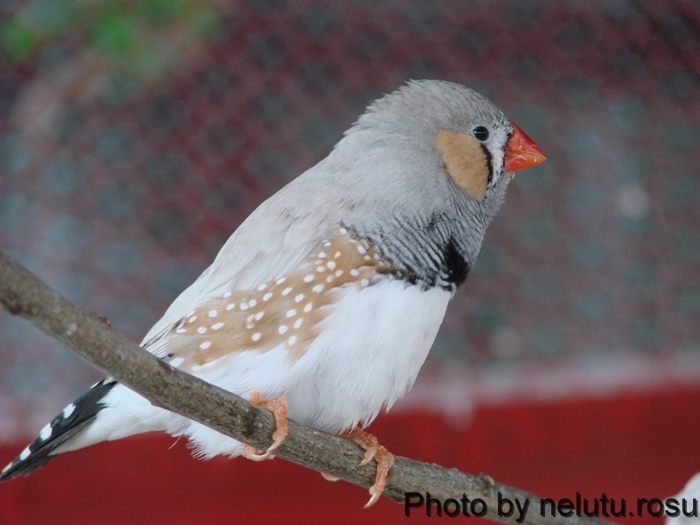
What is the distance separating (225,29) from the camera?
9.32ft

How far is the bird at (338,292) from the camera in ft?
4.88

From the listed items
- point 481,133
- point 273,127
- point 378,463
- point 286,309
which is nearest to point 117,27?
point 273,127

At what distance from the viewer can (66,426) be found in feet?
5.20

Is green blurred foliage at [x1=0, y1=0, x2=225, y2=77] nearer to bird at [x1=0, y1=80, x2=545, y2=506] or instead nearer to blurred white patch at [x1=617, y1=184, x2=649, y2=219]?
bird at [x1=0, y1=80, x2=545, y2=506]

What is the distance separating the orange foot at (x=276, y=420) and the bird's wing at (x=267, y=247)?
19 cm

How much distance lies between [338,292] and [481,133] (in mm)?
452

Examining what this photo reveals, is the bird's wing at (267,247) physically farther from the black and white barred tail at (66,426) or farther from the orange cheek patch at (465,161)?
the orange cheek patch at (465,161)

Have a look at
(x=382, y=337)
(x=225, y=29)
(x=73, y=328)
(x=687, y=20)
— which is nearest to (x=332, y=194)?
(x=382, y=337)

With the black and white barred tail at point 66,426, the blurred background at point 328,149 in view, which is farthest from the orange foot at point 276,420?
the blurred background at point 328,149

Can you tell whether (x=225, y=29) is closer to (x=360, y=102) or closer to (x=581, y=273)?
(x=360, y=102)

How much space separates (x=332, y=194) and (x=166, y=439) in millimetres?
987

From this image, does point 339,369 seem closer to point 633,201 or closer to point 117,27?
point 117,27

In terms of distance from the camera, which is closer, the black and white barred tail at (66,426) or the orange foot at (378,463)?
the orange foot at (378,463)

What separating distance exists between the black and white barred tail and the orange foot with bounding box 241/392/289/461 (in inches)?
10.3
